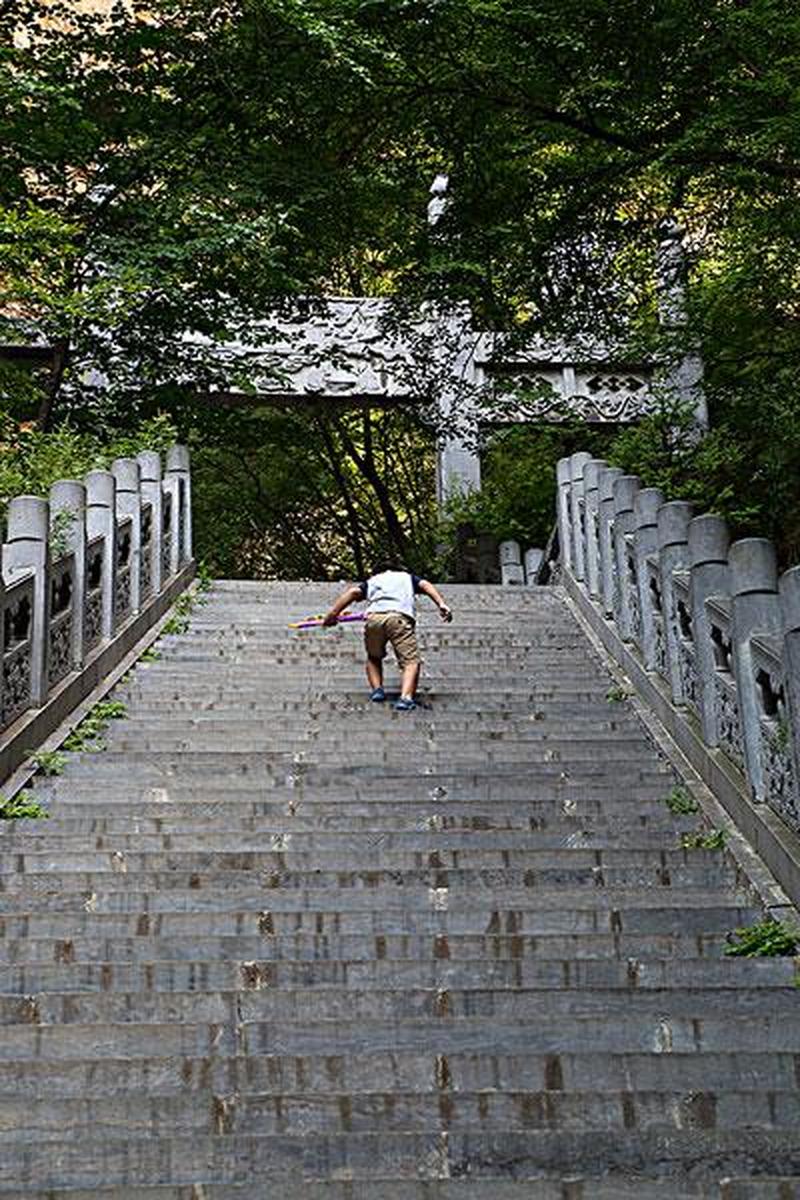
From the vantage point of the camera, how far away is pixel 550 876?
5672 millimetres

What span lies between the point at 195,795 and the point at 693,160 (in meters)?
5.47

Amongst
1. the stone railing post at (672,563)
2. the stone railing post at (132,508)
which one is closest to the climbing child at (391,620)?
the stone railing post at (672,563)

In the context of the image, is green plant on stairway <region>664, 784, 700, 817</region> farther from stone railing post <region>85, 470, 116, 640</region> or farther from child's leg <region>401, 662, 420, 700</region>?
stone railing post <region>85, 470, 116, 640</region>

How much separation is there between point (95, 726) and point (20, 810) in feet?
5.76

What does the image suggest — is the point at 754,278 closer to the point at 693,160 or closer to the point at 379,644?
the point at 693,160

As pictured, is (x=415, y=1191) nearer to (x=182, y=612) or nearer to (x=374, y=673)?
(x=374, y=673)

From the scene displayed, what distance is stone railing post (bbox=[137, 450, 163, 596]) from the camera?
11938 millimetres

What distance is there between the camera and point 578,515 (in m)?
13.6

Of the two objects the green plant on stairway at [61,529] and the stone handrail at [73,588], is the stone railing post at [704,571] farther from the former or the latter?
the green plant on stairway at [61,529]

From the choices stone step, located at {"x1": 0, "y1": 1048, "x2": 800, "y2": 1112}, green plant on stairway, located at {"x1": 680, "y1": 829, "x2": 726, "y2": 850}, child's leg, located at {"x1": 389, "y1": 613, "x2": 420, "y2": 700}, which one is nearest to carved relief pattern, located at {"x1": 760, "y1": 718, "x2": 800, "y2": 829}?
green plant on stairway, located at {"x1": 680, "y1": 829, "x2": 726, "y2": 850}

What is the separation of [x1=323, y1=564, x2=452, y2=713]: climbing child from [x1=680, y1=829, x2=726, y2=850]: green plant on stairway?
3.15 metres

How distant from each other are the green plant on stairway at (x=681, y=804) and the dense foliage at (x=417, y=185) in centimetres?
406

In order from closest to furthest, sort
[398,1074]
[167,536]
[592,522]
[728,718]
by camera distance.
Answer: [398,1074] → [728,718] → [592,522] → [167,536]

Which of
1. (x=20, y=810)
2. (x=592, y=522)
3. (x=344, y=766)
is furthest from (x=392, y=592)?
(x=592, y=522)
